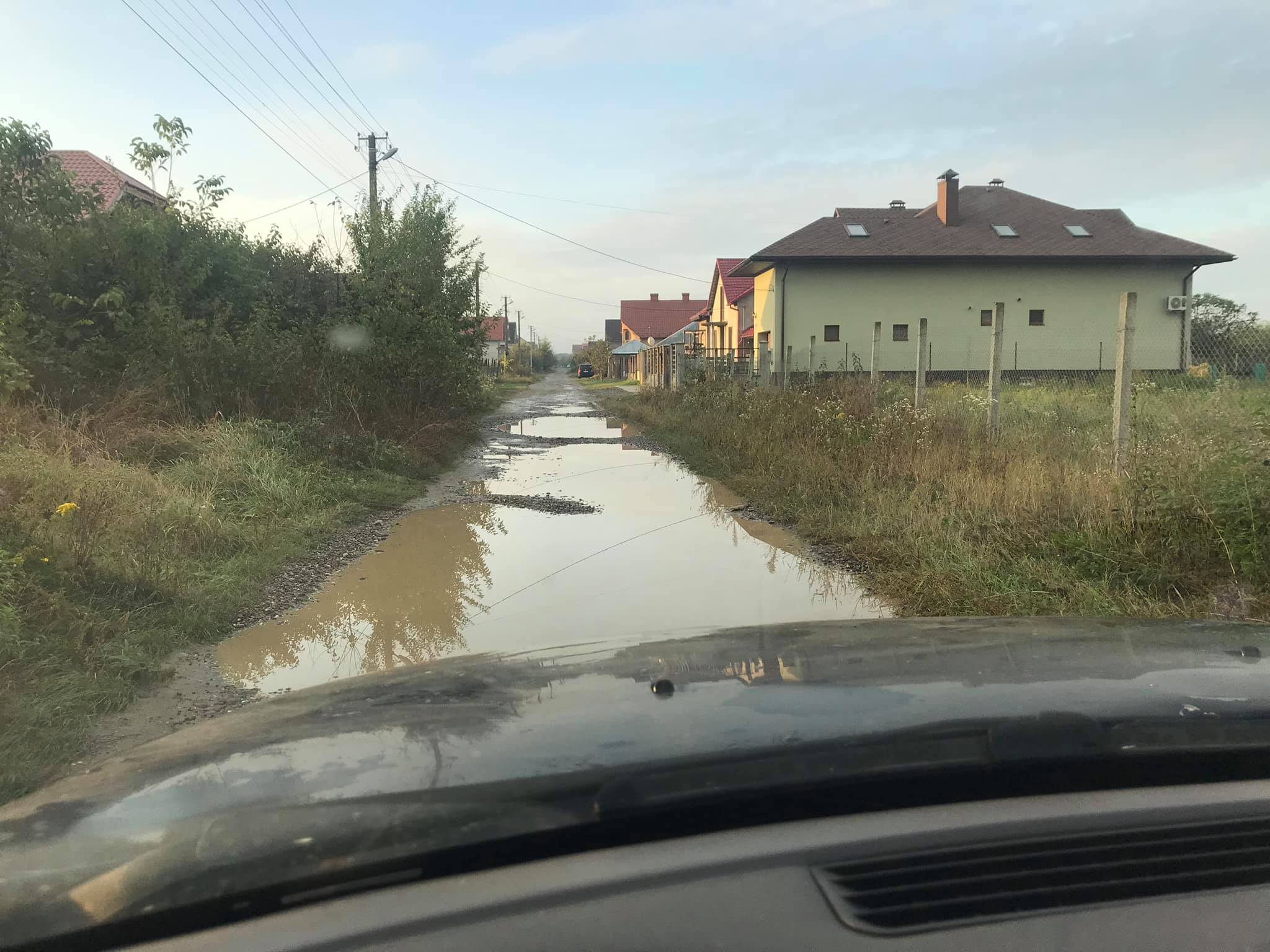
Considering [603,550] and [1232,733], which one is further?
[603,550]

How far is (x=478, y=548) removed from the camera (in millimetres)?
8062

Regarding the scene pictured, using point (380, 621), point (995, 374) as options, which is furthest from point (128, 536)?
point (995, 374)

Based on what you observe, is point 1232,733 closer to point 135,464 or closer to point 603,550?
point 603,550

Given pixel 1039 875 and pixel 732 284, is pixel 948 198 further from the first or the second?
pixel 1039 875

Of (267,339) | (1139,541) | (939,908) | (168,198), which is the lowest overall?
(1139,541)

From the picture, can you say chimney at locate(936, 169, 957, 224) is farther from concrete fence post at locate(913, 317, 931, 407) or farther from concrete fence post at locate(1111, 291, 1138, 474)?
concrete fence post at locate(1111, 291, 1138, 474)

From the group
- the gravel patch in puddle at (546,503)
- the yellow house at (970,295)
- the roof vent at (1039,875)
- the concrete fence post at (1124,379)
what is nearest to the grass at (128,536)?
the gravel patch in puddle at (546,503)

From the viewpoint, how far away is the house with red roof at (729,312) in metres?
40.2

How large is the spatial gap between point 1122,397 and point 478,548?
18.5 feet

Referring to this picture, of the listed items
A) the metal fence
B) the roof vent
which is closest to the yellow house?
the metal fence

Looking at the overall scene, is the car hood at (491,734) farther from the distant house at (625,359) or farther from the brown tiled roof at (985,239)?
the distant house at (625,359)

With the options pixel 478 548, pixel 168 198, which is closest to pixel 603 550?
pixel 478 548

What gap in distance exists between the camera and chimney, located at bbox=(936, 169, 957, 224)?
106 ft

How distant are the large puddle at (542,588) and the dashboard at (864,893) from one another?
129 cm
